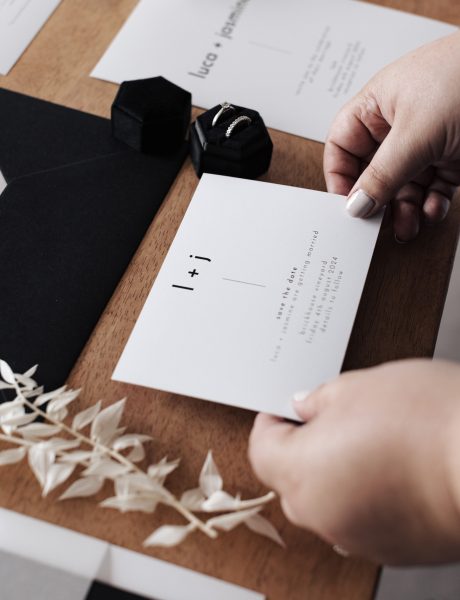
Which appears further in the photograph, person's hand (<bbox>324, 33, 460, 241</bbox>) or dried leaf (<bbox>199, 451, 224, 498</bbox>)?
person's hand (<bbox>324, 33, 460, 241</bbox>)

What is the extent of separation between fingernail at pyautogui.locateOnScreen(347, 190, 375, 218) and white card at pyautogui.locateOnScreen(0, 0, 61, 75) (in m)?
0.49

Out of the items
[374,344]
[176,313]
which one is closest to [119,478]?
[176,313]

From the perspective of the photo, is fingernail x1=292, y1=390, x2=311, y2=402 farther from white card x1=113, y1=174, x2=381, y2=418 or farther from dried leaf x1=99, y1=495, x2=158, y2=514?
dried leaf x1=99, y1=495, x2=158, y2=514

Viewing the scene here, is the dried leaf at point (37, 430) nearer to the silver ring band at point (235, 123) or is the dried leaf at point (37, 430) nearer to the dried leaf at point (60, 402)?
the dried leaf at point (60, 402)

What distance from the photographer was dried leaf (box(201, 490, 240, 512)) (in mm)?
559

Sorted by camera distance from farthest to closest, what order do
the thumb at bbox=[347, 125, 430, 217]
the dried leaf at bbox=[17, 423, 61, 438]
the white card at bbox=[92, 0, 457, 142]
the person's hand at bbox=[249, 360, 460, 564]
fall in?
the white card at bbox=[92, 0, 457, 142], the thumb at bbox=[347, 125, 430, 217], the dried leaf at bbox=[17, 423, 61, 438], the person's hand at bbox=[249, 360, 460, 564]

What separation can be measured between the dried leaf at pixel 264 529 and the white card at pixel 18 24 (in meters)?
0.66

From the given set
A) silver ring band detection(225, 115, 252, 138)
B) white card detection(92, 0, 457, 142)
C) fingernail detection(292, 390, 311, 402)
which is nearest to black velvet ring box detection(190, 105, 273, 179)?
silver ring band detection(225, 115, 252, 138)

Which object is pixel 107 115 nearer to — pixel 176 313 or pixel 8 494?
pixel 176 313

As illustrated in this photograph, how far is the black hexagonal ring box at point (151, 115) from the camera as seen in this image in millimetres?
786

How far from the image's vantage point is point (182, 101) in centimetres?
80

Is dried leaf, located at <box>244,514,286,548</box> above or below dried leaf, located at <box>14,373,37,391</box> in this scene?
below

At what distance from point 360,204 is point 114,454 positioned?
36 centimetres

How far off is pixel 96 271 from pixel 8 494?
24cm
